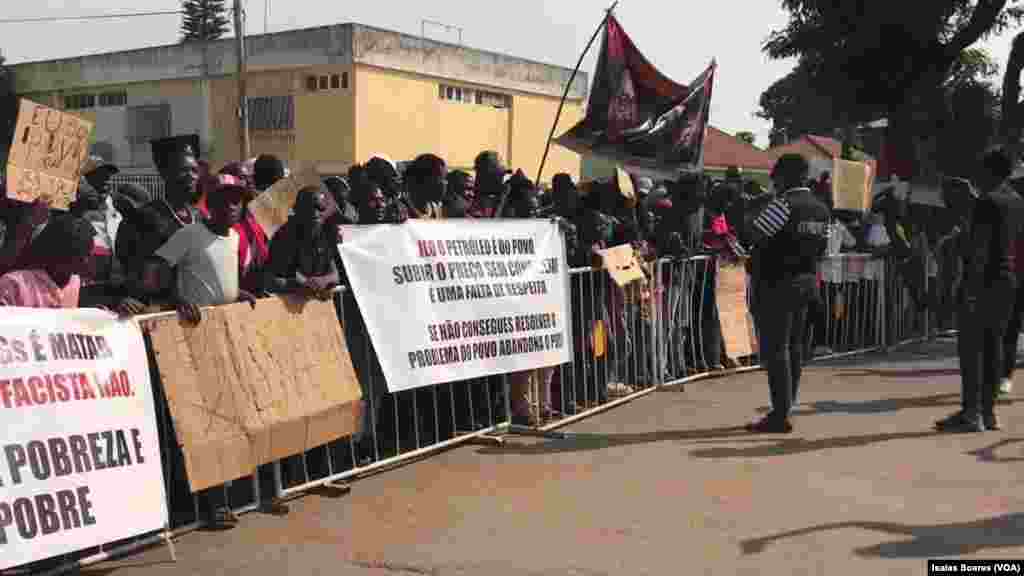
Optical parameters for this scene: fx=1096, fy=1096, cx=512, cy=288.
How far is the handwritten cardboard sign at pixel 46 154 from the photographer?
4969 mm

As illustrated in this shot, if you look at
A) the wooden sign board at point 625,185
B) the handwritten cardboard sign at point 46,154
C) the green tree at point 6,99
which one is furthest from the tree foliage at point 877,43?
the green tree at point 6,99

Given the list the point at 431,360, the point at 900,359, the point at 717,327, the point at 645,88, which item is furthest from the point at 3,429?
the point at 900,359

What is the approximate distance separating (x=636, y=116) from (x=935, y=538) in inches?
199

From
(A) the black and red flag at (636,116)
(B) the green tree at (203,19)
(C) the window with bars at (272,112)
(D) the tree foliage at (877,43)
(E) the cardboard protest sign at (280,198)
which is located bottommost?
(E) the cardboard protest sign at (280,198)

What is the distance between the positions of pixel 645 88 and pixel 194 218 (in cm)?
477

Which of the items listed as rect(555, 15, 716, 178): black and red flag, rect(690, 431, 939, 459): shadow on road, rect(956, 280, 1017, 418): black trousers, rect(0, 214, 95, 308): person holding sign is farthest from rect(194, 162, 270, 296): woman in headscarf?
rect(956, 280, 1017, 418): black trousers

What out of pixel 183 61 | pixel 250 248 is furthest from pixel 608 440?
pixel 183 61

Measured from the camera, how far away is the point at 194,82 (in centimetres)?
4044

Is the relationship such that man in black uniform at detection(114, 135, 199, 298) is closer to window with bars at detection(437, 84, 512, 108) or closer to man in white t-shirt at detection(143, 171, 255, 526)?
man in white t-shirt at detection(143, 171, 255, 526)

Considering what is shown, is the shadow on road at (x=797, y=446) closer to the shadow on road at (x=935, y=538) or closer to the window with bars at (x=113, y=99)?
the shadow on road at (x=935, y=538)

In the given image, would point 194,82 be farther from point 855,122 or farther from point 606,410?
point 606,410

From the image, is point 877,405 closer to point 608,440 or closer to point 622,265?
point 622,265

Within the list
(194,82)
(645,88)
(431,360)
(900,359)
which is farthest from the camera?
(194,82)

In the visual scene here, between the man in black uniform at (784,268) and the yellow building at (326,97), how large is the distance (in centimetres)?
2947
